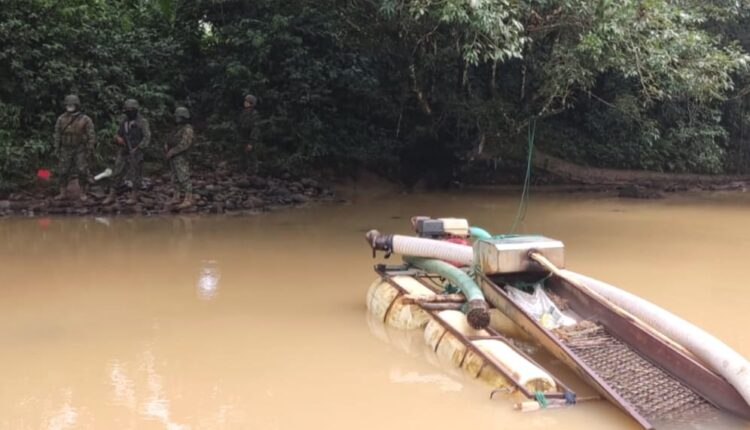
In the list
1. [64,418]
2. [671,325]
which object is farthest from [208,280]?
[671,325]

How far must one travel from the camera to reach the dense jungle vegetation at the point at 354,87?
36.0 feet

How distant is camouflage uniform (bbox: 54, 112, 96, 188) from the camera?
11219 mm

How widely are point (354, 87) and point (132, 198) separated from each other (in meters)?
5.11

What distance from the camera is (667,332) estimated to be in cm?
435

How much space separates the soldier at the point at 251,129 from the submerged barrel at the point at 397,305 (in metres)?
7.91

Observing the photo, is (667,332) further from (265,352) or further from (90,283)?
(90,283)

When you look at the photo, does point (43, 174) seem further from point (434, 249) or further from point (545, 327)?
point (545, 327)

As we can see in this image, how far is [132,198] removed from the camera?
37.8ft

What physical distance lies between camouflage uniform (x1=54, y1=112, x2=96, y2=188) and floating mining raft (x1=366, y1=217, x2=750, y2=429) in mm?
6915

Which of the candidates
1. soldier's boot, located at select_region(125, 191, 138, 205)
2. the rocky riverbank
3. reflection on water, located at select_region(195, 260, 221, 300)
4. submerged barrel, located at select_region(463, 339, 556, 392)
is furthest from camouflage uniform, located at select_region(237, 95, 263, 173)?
submerged barrel, located at select_region(463, 339, 556, 392)

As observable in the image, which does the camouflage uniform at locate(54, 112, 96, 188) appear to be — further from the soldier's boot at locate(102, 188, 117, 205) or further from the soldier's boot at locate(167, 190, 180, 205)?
the soldier's boot at locate(167, 190, 180, 205)

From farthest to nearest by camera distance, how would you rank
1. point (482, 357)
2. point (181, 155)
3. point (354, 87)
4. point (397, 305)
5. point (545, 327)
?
point (354, 87) < point (181, 155) < point (397, 305) < point (545, 327) < point (482, 357)

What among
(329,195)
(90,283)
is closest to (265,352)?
(90,283)

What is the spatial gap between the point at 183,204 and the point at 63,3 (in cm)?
483
